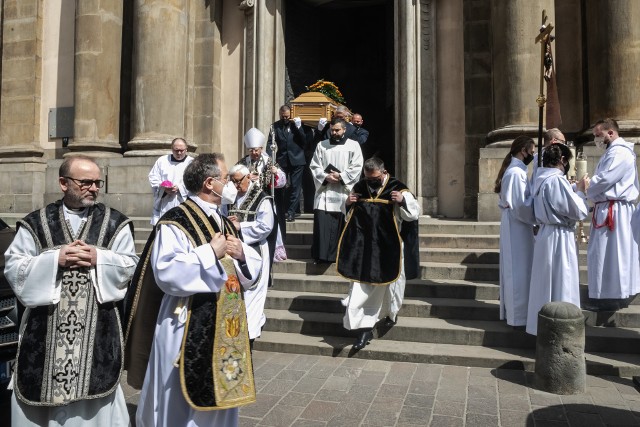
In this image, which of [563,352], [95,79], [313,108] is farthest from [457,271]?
[95,79]

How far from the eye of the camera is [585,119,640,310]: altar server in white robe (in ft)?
19.5

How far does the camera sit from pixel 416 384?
16.2ft

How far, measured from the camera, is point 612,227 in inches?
238

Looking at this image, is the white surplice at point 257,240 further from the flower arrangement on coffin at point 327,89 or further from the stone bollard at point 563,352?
the flower arrangement on coffin at point 327,89

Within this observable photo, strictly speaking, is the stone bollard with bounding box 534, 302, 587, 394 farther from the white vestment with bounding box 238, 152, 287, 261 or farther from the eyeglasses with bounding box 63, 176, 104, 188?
the eyeglasses with bounding box 63, 176, 104, 188

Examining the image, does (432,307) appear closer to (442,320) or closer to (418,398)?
(442,320)

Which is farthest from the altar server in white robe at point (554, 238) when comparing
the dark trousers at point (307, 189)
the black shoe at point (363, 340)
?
the dark trousers at point (307, 189)

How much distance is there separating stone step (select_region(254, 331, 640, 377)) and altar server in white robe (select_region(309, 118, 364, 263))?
5.07 feet

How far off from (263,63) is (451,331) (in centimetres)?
739

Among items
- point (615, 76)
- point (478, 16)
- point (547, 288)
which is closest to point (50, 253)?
point (547, 288)

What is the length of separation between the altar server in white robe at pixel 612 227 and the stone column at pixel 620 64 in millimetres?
2526

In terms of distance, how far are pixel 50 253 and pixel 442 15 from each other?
9.30 meters

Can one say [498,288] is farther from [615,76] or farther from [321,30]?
[321,30]

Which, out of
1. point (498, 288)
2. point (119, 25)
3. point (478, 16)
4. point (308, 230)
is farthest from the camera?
point (119, 25)
